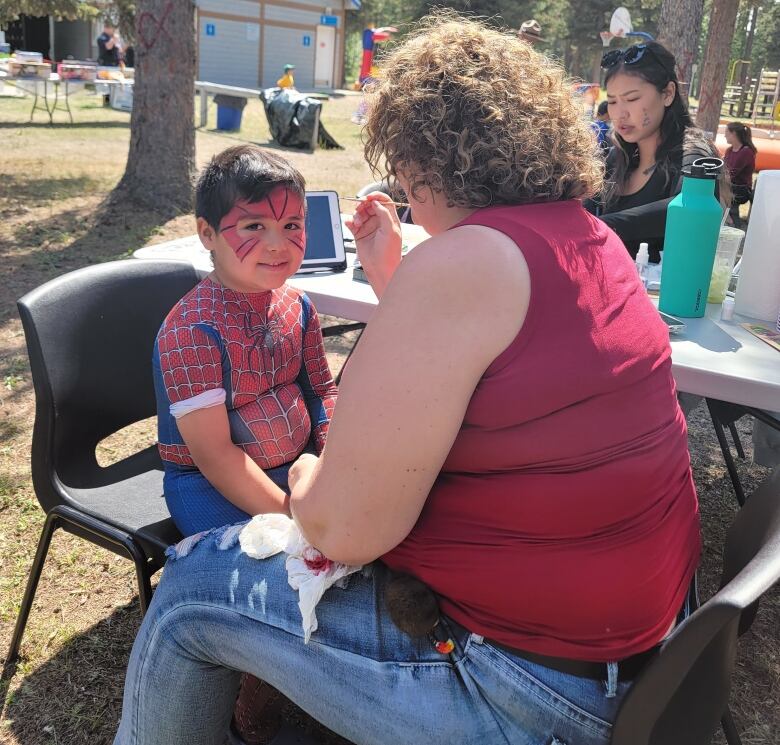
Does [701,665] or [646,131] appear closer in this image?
[701,665]

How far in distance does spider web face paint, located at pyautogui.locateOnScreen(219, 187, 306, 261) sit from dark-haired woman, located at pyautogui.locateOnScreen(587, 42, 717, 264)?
149 cm

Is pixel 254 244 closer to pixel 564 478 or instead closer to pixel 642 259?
pixel 564 478

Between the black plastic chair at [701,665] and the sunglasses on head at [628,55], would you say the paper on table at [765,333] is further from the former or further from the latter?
the sunglasses on head at [628,55]

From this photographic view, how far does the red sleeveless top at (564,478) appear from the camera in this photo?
1.02m

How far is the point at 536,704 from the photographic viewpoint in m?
1.09

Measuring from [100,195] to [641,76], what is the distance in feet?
20.1

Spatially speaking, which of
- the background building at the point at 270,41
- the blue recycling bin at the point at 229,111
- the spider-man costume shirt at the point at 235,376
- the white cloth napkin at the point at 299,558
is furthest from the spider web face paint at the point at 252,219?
the background building at the point at 270,41

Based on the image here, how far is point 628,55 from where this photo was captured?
9.64ft

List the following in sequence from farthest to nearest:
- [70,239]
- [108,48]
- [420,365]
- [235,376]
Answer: [108,48] < [70,239] < [235,376] < [420,365]

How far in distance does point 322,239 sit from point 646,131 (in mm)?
1442

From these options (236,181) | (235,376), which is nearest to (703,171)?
(236,181)

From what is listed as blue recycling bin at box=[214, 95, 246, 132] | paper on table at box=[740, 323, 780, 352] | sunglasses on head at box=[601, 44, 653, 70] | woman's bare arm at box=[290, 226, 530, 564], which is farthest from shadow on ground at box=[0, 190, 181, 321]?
blue recycling bin at box=[214, 95, 246, 132]

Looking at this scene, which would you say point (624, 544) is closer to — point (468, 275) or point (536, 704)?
point (536, 704)

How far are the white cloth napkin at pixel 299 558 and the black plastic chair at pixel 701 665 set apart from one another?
1.44ft
